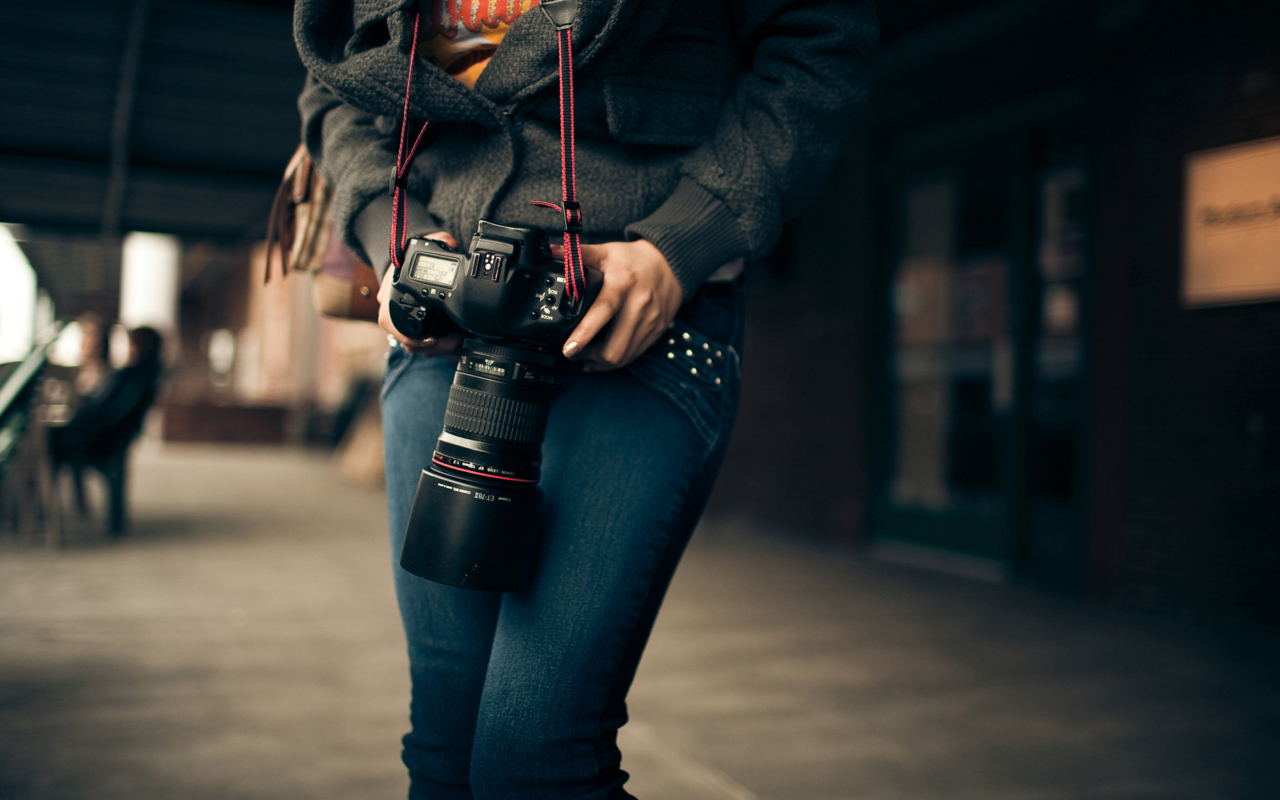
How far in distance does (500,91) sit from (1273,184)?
401cm

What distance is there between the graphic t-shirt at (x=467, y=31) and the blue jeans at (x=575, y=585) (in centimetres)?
31

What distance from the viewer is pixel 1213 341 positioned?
4.06 m

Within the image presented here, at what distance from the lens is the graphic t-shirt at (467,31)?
956 millimetres

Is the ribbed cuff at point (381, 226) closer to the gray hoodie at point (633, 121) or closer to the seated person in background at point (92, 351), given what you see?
the gray hoodie at point (633, 121)

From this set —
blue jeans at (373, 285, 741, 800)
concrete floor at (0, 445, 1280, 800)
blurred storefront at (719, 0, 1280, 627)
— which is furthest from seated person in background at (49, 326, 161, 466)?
blue jeans at (373, 285, 741, 800)

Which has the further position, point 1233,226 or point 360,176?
point 1233,226

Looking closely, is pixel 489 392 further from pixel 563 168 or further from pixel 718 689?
pixel 718 689

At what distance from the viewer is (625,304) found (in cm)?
83

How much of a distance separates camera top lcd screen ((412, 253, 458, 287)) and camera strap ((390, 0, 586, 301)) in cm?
4

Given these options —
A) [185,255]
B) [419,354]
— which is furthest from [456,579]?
[185,255]

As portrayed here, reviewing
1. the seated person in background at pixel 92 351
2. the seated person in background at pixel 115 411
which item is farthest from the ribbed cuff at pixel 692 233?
the seated person in background at pixel 92 351

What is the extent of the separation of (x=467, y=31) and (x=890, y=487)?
17.6 ft

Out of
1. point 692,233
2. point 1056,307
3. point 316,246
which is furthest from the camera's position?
point 1056,307

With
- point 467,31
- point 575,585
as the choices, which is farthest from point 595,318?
point 467,31
